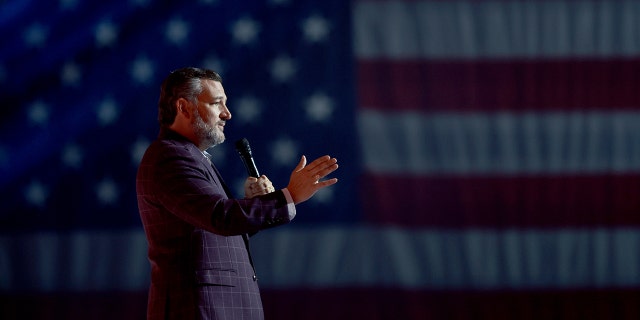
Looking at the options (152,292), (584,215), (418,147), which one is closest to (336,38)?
(418,147)

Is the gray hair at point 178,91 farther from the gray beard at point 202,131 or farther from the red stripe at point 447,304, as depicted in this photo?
the red stripe at point 447,304

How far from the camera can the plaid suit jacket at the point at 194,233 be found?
1646mm

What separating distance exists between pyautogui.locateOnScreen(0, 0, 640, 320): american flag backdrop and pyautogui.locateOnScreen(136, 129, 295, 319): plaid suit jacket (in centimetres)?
170

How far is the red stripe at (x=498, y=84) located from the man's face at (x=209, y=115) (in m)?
1.65

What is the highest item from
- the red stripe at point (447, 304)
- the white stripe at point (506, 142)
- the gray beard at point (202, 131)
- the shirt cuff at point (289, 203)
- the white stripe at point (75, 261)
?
the gray beard at point (202, 131)

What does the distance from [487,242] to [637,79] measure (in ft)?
3.47

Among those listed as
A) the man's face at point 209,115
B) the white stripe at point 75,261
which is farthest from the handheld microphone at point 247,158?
the white stripe at point 75,261

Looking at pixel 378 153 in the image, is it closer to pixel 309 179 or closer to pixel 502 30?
pixel 502 30

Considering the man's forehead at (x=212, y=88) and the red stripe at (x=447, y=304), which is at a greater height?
the man's forehead at (x=212, y=88)

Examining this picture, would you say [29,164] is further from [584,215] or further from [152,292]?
[584,215]

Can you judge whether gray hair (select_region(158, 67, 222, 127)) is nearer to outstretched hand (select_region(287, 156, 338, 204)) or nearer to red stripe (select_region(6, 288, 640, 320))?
outstretched hand (select_region(287, 156, 338, 204))

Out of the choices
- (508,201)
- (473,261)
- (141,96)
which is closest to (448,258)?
(473,261)

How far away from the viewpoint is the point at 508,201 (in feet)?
11.5

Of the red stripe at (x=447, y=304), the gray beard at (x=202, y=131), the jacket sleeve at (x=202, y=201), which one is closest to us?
the jacket sleeve at (x=202, y=201)
